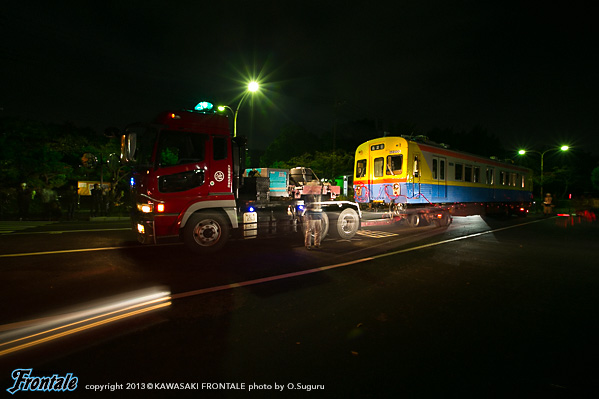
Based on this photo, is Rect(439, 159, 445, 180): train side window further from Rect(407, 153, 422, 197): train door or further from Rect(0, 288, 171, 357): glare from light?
Rect(0, 288, 171, 357): glare from light

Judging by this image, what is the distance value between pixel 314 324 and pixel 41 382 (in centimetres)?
264

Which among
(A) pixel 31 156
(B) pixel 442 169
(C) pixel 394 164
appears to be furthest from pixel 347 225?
(A) pixel 31 156

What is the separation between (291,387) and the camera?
2596 millimetres

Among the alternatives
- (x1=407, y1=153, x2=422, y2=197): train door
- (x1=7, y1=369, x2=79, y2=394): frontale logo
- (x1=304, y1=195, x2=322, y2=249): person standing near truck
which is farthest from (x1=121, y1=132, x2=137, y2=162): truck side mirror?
(x1=407, y1=153, x2=422, y2=197): train door

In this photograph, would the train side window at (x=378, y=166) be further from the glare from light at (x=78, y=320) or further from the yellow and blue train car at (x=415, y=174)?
the glare from light at (x=78, y=320)

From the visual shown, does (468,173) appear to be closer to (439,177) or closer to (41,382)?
(439,177)

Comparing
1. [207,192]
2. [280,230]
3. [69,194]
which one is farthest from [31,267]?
[69,194]

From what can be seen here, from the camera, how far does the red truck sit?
22.0 ft

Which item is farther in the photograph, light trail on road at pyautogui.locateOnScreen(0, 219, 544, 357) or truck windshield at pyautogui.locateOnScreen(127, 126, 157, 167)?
truck windshield at pyautogui.locateOnScreen(127, 126, 157, 167)

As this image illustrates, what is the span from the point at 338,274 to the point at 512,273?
362 centimetres

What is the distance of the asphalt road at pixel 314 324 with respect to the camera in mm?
2697

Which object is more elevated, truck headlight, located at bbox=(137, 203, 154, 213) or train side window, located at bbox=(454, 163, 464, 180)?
train side window, located at bbox=(454, 163, 464, 180)

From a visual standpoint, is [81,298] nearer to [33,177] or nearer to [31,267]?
[31,267]

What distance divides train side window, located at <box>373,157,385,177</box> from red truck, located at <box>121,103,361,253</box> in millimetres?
5241
